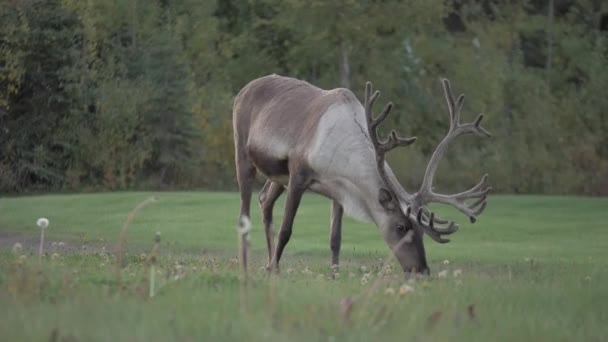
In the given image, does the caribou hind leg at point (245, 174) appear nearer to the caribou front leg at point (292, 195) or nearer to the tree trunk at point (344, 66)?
the caribou front leg at point (292, 195)

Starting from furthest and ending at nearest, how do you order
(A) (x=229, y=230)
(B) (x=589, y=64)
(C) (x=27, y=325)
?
(B) (x=589, y=64) → (A) (x=229, y=230) → (C) (x=27, y=325)

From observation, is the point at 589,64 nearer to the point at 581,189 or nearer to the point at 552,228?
the point at 581,189

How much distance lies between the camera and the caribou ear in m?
10.5

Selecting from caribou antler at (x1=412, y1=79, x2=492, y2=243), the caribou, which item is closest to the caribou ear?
the caribou

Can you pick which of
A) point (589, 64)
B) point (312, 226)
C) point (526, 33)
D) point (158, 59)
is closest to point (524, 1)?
point (526, 33)

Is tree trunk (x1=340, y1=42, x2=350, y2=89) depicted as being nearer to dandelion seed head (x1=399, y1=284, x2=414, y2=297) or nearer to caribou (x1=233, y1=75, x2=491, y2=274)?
caribou (x1=233, y1=75, x2=491, y2=274)

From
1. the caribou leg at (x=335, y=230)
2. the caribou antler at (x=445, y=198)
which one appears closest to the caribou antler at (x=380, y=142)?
the caribou antler at (x=445, y=198)

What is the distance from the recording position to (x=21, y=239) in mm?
17016

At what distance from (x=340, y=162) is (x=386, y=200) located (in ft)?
2.47

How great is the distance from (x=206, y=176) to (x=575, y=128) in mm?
11263

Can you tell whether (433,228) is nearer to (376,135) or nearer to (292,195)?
(376,135)

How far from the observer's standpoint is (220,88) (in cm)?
3462

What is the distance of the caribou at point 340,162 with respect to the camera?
10.5 meters

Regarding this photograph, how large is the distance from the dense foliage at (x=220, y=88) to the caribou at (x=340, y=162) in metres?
16.4
